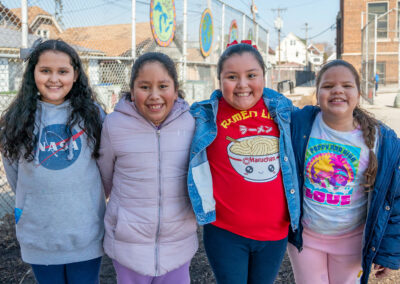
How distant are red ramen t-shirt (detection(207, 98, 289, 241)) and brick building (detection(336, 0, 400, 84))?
2669 centimetres

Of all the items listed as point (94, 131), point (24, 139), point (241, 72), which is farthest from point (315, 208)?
point (24, 139)

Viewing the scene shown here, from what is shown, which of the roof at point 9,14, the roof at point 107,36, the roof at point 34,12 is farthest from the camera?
the roof at point 107,36

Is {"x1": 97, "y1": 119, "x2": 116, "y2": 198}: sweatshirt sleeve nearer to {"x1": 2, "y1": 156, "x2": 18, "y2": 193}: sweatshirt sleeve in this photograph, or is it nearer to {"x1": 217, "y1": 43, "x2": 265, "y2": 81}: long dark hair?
{"x1": 2, "y1": 156, "x2": 18, "y2": 193}: sweatshirt sleeve

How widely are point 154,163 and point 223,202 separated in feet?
1.51

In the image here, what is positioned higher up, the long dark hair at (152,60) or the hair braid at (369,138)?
the long dark hair at (152,60)

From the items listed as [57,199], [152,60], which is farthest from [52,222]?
[152,60]

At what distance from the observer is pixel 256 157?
6.80ft

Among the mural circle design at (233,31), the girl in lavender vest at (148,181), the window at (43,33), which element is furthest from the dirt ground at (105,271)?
the mural circle design at (233,31)

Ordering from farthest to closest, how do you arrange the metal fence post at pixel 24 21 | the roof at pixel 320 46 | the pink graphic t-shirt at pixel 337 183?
1. the roof at pixel 320 46
2. the metal fence post at pixel 24 21
3. the pink graphic t-shirt at pixel 337 183

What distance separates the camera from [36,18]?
446 cm

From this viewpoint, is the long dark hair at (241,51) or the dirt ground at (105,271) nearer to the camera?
the long dark hair at (241,51)

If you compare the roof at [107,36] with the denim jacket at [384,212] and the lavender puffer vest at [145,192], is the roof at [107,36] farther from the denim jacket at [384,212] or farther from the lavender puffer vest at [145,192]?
the denim jacket at [384,212]

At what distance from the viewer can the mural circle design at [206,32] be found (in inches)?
339

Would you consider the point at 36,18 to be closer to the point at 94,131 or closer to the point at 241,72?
the point at 94,131
